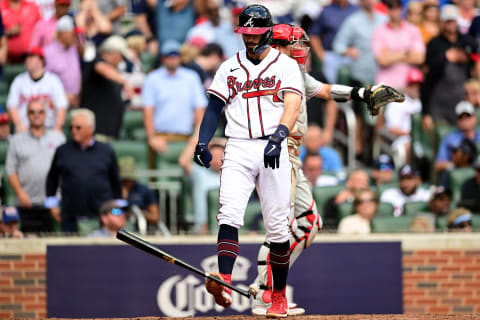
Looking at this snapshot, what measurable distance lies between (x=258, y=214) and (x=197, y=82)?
2.11 metres

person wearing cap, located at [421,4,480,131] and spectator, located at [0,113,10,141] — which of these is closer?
spectator, located at [0,113,10,141]

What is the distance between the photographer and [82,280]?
8.80 m

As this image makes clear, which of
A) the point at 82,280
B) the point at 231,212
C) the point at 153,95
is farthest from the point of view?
the point at 153,95

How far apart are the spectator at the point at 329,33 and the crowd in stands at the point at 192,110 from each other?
16 millimetres

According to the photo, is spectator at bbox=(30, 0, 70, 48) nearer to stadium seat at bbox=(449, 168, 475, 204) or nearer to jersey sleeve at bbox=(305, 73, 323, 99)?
stadium seat at bbox=(449, 168, 475, 204)

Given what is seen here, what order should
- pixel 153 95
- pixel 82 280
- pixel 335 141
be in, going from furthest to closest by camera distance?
pixel 335 141 → pixel 153 95 → pixel 82 280

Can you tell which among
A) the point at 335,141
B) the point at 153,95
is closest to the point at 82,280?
the point at 153,95

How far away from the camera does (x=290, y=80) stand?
615cm

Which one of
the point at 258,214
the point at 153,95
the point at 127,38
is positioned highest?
the point at 127,38

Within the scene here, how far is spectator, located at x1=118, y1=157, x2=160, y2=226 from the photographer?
935 cm

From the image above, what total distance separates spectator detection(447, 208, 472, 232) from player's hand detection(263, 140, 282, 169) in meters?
3.84

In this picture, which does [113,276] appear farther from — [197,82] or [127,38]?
[127,38]

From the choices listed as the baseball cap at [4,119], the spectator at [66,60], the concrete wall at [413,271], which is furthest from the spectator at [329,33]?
the baseball cap at [4,119]

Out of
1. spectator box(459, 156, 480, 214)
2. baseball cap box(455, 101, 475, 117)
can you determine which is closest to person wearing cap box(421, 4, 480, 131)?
baseball cap box(455, 101, 475, 117)
